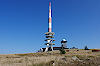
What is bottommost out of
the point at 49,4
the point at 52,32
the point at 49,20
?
the point at 52,32

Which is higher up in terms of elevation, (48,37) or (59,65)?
(48,37)

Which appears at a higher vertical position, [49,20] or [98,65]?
[49,20]

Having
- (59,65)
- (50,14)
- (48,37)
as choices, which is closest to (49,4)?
(50,14)

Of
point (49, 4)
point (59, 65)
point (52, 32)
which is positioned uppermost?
point (49, 4)

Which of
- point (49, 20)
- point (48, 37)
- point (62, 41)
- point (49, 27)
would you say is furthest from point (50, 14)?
point (62, 41)

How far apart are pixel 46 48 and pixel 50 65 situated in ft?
212

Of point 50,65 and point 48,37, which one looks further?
point 48,37

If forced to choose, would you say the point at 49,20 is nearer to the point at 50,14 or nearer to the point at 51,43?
the point at 50,14

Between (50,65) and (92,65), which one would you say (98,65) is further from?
(50,65)

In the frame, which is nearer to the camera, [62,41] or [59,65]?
[59,65]

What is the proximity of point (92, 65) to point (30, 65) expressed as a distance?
177 inches

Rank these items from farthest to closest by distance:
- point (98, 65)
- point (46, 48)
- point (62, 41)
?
point (46, 48), point (62, 41), point (98, 65)

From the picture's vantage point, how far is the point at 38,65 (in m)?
7.94

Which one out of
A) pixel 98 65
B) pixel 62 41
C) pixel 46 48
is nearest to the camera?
pixel 98 65
